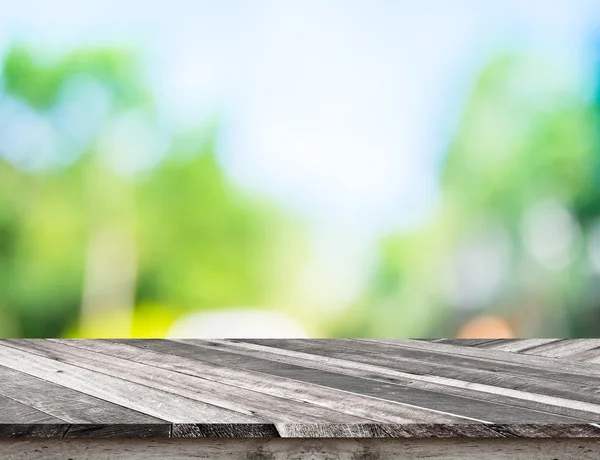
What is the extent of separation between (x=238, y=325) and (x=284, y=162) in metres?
0.46

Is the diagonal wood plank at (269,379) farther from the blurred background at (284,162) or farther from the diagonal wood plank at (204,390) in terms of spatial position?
the blurred background at (284,162)

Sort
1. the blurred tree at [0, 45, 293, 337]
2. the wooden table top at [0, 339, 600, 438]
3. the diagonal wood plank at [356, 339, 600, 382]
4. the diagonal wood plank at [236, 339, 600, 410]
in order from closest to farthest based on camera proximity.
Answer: the wooden table top at [0, 339, 600, 438] < the diagonal wood plank at [236, 339, 600, 410] < the diagonal wood plank at [356, 339, 600, 382] < the blurred tree at [0, 45, 293, 337]

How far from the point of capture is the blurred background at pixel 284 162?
1830 millimetres

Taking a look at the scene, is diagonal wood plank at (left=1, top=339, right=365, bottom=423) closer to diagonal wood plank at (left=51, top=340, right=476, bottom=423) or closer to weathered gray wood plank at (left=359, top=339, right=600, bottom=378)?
diagonal wood plank at (left=51, top=340, right=476, bottom=423)

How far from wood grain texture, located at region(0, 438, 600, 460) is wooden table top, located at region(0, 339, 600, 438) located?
0.06 feet

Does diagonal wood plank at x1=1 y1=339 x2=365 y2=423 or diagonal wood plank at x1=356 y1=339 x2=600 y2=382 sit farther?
diagonal wood plank at x1=356 y1=339 x2=600 y2=382

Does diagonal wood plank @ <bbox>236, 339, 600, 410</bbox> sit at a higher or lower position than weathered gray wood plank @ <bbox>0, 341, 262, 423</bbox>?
higher

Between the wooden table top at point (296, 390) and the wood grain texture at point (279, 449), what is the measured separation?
0.02m

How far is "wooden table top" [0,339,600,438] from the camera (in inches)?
32.9

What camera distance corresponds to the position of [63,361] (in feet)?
4.33

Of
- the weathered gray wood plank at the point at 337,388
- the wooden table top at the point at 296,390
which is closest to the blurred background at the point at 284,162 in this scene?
the wooden table top at the point at 296,390

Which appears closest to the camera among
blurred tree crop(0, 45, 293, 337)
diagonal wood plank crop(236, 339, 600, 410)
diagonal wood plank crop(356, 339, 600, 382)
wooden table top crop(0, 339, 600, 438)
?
wooden table top crop(0, 339, 600, 438)

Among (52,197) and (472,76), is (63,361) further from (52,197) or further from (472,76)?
(472,76)

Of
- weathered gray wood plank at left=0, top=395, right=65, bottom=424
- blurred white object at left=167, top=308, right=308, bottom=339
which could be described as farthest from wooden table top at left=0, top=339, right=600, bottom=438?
blurred white object at left=167, top=308, right=308, bottom=339
